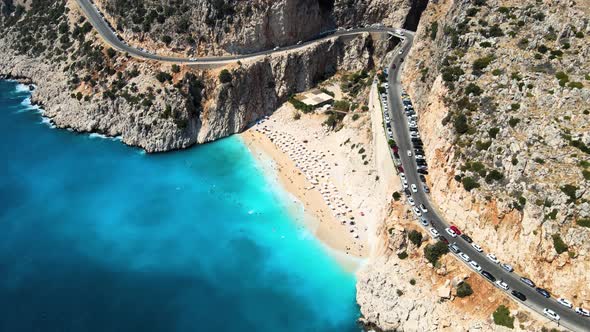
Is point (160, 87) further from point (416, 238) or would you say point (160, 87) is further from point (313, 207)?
point (416, 238)

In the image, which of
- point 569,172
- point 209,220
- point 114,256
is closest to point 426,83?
point 569,172

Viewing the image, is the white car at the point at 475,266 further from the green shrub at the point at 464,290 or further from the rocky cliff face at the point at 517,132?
the rocky cliff face at the point at 517,132

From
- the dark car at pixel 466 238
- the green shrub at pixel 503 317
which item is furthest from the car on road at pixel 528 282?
the dark car at pixel 466 238

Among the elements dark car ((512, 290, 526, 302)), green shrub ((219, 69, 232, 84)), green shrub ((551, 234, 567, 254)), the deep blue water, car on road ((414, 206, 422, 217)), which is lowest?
the deep blue water

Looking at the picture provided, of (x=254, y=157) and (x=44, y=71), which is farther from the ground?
(x=44, y=71)

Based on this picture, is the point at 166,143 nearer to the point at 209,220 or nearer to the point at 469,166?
the point at 209,220

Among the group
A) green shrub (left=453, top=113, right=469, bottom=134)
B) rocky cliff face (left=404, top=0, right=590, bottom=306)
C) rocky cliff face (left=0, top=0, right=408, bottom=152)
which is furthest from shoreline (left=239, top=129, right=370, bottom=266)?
green shrub (left=453, top=113, right=469, bottom=134)

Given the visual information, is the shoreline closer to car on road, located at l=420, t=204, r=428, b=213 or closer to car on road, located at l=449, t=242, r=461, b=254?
car on road, located at l=420, t=204, r=428, b=213

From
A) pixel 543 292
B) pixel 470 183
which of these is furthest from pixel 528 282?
pixel 470 183
